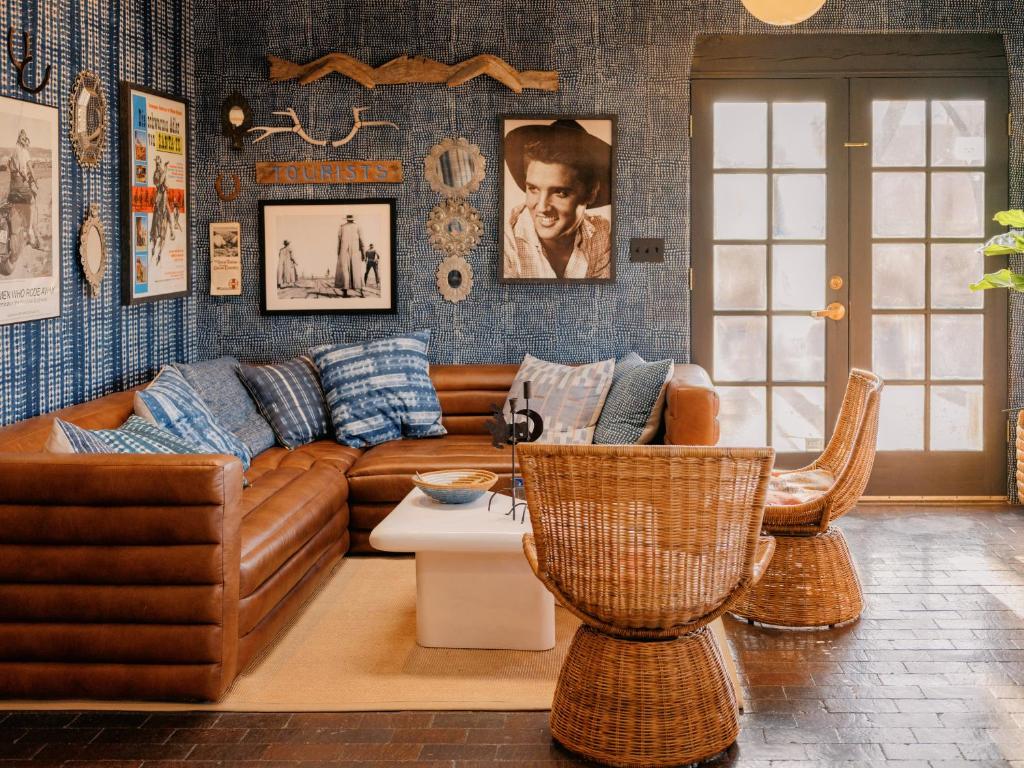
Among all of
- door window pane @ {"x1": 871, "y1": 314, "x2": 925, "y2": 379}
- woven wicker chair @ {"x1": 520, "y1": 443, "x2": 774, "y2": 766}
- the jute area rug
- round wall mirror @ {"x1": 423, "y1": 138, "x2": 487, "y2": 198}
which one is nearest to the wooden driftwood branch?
round wall mirror @ {"x1": 423, "y1": 138, "x2": 487, "y2": 198}

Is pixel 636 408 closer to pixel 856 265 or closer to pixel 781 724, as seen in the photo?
pixel 856 265

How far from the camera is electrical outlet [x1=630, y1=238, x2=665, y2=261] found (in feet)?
19.0

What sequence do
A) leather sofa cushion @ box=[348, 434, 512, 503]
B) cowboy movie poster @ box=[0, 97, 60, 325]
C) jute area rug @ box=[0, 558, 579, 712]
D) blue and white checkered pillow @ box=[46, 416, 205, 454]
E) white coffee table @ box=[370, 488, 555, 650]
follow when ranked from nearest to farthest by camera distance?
1. jute area rug @ box=[0, 558, 579, 712]
2. blue and white checkered pillow @ box=[46, 416, 205, 454]
3. white coffee table @ box=[370, 488, 555, 650]
4. cowboy movie poster @ box=[0, 97, 60, 325]
5. leather sofa cushion @ box=[348, 434, 512, 503]

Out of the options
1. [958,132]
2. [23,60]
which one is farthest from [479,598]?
[958,132]

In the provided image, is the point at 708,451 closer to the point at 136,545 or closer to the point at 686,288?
the point at 136,545

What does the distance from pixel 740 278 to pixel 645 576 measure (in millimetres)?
3366

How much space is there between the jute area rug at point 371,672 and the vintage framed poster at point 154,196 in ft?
5.92

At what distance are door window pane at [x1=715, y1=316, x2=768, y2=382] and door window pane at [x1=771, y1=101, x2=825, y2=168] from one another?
2.73 feet

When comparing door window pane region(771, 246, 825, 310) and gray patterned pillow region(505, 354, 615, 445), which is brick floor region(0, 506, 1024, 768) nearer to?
gray patterned pillow region(505, 354, 615, 445)

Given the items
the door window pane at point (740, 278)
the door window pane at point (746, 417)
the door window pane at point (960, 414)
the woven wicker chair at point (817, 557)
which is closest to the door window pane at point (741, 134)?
the door window pane at point (740, 278)

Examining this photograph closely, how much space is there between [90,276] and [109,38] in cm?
104

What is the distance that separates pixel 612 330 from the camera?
5.83m

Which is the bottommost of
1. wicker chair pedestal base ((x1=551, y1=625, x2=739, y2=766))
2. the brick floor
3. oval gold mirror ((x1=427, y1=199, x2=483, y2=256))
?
the brick floor

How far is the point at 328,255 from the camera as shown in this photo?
19.1 feet
